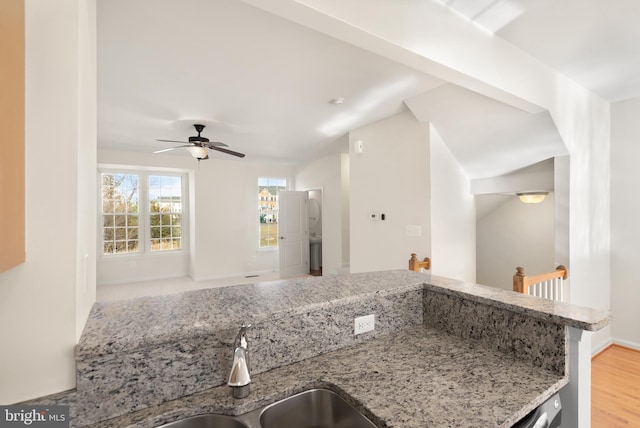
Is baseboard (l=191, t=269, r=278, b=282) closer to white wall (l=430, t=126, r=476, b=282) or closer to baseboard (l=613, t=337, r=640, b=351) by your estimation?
white wall (l=430, t=126, r=476, b=282)

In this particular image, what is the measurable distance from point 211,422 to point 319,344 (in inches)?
17.7

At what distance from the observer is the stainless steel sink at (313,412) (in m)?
0.91

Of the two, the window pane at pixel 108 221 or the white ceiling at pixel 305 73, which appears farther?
the window pane at pixel 108 221

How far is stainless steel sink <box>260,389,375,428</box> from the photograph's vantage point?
0.91m

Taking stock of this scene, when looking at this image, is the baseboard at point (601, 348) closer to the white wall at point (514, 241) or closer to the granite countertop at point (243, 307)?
Answer: the white wall at point (514, 241)

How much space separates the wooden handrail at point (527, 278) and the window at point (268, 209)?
5.49 meters

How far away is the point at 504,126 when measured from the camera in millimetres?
2980

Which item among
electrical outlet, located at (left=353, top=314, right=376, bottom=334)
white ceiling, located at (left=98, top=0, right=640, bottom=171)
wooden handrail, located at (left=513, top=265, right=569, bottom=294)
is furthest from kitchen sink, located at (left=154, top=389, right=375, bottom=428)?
wooden handrail, located at (left=513, top=265, right=569, bottom=294)

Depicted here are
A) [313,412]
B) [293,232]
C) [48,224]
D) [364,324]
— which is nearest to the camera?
[48,224]

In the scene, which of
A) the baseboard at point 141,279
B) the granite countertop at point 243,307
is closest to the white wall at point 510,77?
the granite countertop at point 243,307

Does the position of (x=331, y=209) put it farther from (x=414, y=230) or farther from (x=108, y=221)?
(x=108, y=221)

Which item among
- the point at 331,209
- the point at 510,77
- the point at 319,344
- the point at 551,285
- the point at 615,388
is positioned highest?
the point at 510,77

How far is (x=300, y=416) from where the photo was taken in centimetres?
96

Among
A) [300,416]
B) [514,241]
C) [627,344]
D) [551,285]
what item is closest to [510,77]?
[551,285]
